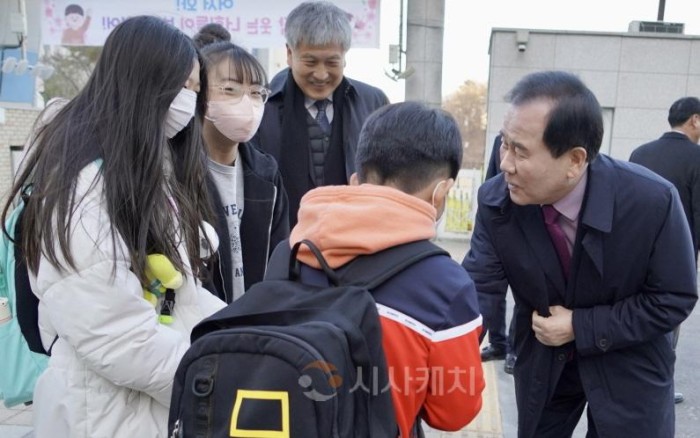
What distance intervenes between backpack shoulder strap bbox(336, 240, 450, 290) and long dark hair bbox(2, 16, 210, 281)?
1.75 ft

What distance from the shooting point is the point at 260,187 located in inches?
87.5

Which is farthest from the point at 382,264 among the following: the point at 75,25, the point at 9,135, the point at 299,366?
the point at 9,135

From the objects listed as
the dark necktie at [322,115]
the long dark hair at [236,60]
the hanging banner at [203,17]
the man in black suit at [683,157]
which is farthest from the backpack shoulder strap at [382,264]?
the hanging banner at [203,17]

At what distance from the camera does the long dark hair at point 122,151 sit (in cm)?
140

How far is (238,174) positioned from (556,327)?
4.04ft

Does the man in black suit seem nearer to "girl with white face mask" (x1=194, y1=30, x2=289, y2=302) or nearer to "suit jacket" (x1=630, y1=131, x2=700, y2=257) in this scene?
"suit jacket" (x1=630, y1=131, x2=700, y2=257)

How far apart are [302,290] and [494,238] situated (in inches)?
34.2

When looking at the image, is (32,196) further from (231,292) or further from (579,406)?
(579,406)

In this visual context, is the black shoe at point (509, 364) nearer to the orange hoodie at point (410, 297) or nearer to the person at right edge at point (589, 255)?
the person at right edge at point (589, 255)

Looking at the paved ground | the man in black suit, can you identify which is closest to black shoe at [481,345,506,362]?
the paved ground

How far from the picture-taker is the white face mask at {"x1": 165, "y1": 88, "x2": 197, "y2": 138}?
164 centimetres

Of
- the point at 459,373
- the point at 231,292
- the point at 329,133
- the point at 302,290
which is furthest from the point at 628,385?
the point at 329,133

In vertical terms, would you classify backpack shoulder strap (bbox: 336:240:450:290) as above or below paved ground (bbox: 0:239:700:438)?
above

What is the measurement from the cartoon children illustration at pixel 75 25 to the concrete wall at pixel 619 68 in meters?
6.48
